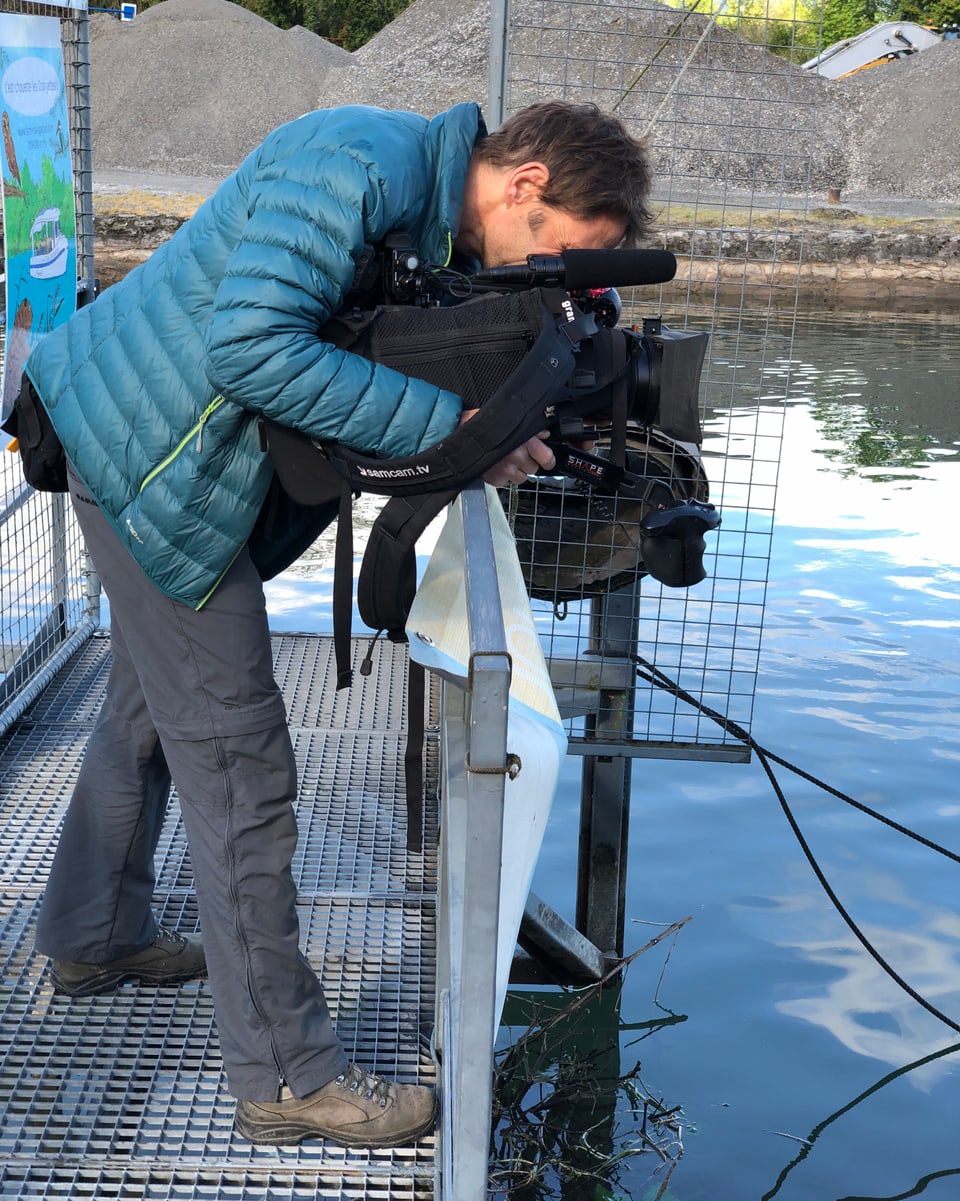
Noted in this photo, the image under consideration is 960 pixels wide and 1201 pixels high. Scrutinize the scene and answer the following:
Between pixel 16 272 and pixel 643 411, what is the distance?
196 centimetres

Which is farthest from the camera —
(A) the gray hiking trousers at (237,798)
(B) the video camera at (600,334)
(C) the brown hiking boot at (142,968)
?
(C) the brown hiking boot at (142,968)

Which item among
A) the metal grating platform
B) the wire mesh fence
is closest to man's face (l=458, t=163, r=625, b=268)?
the metal grating platform

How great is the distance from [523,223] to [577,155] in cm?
15

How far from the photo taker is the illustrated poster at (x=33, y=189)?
11.9 ft

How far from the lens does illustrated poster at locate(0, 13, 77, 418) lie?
3.63 m

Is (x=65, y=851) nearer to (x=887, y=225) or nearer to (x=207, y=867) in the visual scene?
(x=207, y=867)

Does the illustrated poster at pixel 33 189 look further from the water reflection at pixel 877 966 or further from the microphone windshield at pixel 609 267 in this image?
the water reflection at pixel 877 966

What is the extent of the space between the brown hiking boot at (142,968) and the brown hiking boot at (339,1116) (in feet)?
1.78

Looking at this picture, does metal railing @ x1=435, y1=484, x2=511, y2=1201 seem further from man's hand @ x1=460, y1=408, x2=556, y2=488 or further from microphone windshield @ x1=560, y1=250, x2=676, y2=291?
microphone windshield @ x1=560, y1=250, x2=676, y2=291

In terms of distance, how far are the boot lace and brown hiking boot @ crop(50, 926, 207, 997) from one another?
0.62 metres

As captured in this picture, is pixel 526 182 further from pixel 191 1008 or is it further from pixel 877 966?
pixel 877 966

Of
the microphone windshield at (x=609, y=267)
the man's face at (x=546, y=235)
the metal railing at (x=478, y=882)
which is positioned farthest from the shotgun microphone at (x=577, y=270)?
the metal railing at (x=478, y=882)

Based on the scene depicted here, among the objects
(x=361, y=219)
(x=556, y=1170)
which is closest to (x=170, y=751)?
(x=361, y=219)

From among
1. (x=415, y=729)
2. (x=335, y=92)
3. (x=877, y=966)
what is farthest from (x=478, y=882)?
(x=335, y=92)
